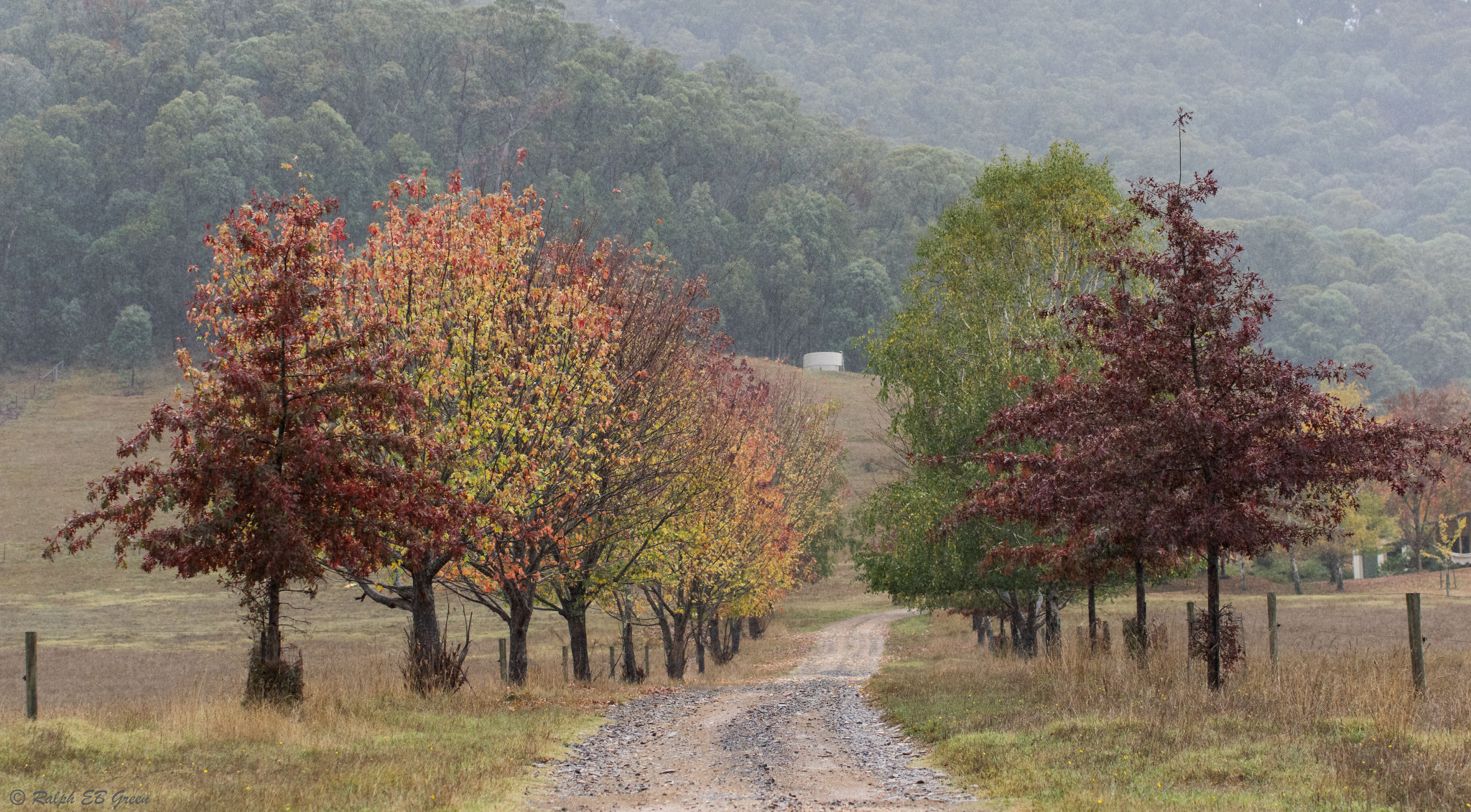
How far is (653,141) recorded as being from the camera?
136 m

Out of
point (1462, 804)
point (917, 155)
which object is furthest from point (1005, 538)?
point (917, 155)

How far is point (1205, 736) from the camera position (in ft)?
40.2

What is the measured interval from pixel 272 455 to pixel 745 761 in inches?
291

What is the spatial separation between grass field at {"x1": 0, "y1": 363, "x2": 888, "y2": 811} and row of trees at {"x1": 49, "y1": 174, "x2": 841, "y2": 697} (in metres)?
1.47

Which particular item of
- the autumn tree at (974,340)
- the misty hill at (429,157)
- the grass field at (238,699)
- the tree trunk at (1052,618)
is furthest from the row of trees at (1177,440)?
the misty hill at (429,157)

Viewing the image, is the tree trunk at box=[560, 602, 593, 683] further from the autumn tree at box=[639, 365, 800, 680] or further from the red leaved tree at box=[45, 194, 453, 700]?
the red leaved tree at box=[45, 194, 453, 700]

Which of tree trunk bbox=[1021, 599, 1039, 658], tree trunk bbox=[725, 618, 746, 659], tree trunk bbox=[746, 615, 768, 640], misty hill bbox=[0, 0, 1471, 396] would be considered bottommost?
tree trunk bbox=[746, 615, 768, 640]

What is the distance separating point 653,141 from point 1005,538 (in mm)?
117064

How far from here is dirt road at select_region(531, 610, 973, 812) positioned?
11594 mm

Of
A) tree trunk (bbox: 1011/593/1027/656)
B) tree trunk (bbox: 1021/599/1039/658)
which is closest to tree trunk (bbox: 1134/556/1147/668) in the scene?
tree trunk (bbox: 1021/599/1039/658)

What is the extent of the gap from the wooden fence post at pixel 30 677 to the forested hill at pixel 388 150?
88.2 meters

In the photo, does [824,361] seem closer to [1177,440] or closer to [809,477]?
[809,477]

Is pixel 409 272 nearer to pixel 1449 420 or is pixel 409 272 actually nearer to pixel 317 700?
pixel 317 700

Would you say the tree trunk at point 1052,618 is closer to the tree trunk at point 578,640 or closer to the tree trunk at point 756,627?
the tree trunk at point 578,640
